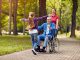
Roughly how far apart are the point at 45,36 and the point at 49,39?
0.31 m

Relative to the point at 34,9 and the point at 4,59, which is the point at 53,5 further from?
the point at 4,59

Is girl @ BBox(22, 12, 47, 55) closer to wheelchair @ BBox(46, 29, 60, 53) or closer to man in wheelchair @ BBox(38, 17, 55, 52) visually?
man in wheelchair @ BBox(38, 17, 55, 52)

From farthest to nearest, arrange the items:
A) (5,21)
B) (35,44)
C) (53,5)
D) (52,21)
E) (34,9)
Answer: (5,21) < (53,5) < (34,9) < (52,21) < (35,44)

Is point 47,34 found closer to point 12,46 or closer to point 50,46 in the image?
point 50,46

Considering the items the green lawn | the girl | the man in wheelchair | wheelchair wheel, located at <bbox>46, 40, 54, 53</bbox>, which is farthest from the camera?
the green lawn

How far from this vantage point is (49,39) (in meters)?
18.6

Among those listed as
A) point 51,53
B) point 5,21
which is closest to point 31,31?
point 51,53

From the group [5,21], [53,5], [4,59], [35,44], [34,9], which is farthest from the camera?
[5,21]

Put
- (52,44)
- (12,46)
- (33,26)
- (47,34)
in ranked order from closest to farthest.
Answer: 1. (33,26)
2. (47,34)
3. (52,44)
4. (12,46)

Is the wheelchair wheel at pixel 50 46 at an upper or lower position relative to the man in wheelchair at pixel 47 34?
lower

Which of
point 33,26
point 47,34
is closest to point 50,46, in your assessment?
point 47,34

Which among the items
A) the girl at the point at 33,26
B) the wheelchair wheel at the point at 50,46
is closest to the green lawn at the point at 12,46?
the girl at the point at 33,26

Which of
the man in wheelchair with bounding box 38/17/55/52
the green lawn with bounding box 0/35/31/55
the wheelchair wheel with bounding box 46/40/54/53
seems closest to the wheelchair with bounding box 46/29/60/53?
the wheelchair wheel with bounding box 46/40/54/53

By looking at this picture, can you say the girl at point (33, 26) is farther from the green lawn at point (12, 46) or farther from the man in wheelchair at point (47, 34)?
the green lawn at point (12, 46)
